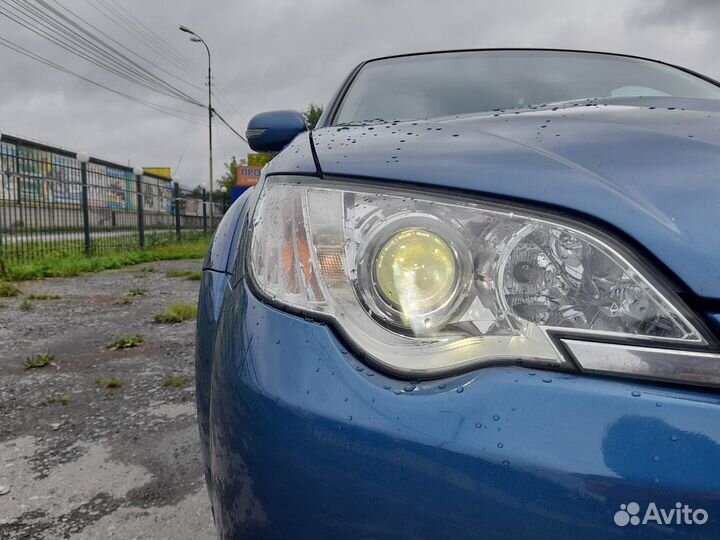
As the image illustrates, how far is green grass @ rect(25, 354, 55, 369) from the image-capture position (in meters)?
3.25

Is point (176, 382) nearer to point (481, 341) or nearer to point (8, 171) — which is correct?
point (481, 341)

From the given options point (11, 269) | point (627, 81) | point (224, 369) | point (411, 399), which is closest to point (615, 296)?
point (411, 399)

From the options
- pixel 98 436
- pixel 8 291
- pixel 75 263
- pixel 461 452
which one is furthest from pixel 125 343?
pixel 75 263

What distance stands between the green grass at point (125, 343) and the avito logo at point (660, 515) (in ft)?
11.6

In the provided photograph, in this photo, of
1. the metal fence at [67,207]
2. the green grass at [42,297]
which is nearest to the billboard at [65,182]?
the metal fence at [67,207]

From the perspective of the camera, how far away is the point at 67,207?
998 cm

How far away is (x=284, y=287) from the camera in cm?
88

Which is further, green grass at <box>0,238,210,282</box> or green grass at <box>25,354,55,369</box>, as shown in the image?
green grass at <box>0,238,210,282</box>

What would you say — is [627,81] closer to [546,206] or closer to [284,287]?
[546,206]

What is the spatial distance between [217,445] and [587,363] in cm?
52

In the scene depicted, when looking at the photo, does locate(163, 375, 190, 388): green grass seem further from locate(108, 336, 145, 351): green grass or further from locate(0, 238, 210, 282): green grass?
locate(0, 238, 210, 282): green grass

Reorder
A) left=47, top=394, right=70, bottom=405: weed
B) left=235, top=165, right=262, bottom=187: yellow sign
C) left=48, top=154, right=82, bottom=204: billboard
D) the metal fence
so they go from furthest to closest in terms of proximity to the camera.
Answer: left=235, top=165, right=262, bottom=187: yellow sign < left=48, top=154, right=82, bottom=204: billboard < the metal fence < left=47, top=394, right=70, bottom=405: weed

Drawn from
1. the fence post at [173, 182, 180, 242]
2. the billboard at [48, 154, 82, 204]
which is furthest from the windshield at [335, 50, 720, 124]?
the fence post at [173, 182, 180, 242]

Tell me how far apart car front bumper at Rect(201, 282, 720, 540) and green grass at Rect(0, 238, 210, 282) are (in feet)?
19.7
